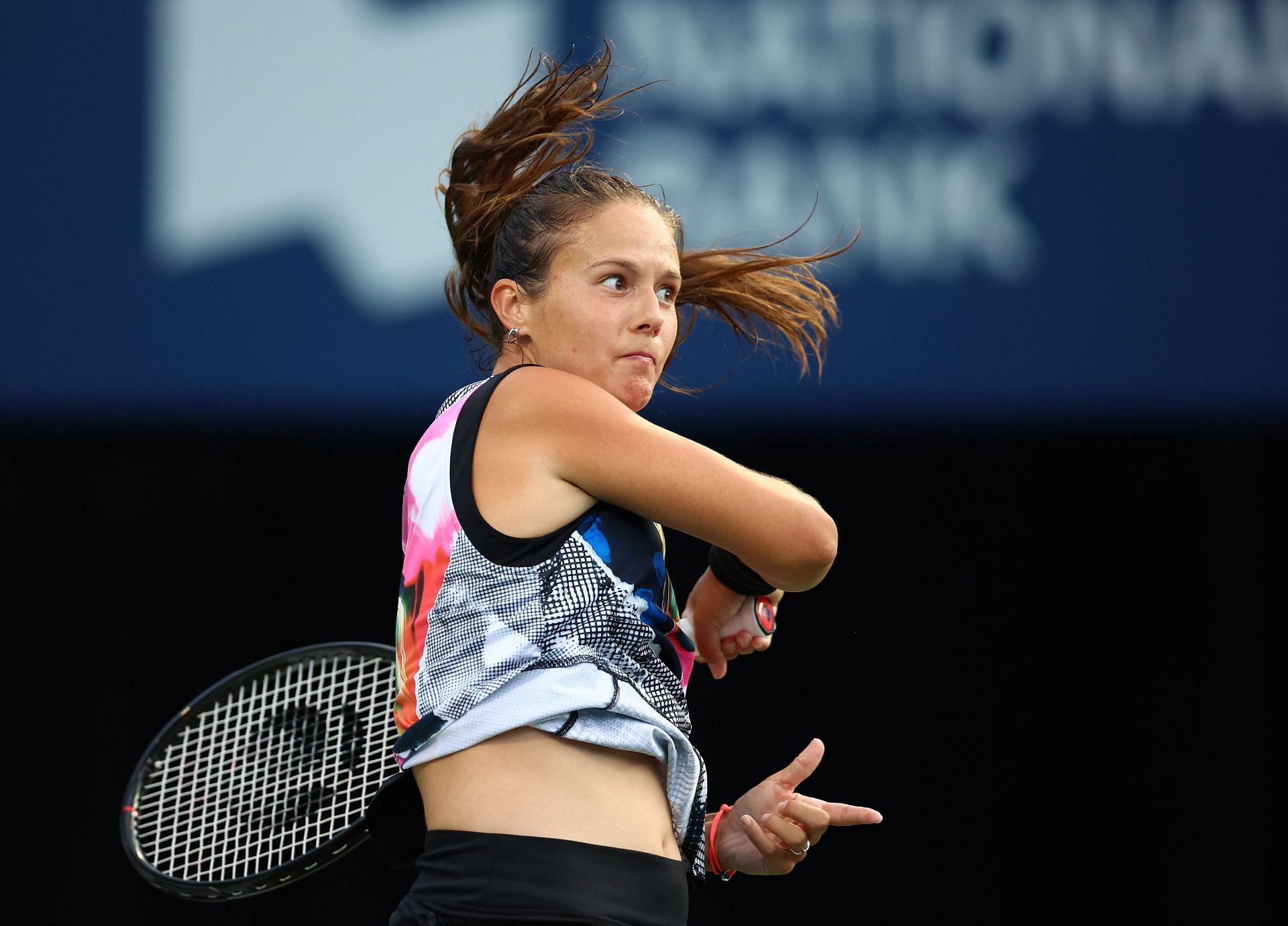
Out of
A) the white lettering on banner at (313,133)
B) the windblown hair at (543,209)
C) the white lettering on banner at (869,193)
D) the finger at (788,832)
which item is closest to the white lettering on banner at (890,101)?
the white lettering on banner at (869,193)

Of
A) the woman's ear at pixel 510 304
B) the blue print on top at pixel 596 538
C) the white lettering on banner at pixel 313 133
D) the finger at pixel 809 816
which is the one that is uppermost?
the white lettering on banner at pixel 313 133

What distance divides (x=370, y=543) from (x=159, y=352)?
0.68 m

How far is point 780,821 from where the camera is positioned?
1522 millimetres

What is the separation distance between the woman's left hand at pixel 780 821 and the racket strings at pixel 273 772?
0.54 m

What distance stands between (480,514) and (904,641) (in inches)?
95.2

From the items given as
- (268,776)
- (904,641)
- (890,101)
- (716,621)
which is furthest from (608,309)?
(904,641)

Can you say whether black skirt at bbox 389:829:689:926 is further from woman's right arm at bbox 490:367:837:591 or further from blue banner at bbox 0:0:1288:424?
blue banner at bbox 0:0:1288:424

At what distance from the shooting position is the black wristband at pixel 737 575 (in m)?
1.79

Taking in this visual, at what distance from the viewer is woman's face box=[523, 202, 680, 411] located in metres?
1.70

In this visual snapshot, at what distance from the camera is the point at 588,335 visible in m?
1.70

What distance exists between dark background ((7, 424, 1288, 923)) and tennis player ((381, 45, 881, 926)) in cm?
186

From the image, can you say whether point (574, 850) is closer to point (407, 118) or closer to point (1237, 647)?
Answer: point (407, 118)

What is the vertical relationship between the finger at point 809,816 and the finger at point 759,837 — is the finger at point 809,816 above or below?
above

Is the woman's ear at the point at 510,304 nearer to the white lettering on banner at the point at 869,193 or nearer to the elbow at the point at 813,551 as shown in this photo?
the elbow at the point at 813,551
